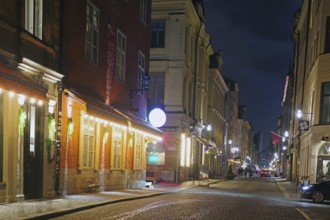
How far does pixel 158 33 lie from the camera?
3722 cm

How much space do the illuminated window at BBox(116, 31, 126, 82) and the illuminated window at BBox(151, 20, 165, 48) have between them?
1301cm

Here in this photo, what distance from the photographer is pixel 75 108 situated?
17359 mm

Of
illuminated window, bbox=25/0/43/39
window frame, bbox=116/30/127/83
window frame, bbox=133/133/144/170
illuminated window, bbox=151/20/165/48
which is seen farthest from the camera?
illuminated window, bbox=151/20/165/48

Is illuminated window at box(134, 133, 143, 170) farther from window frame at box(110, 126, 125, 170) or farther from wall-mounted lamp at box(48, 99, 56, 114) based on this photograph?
wall-mounted lamp at box(48, 99, 56, 114)

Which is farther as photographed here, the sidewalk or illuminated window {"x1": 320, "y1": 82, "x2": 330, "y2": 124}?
illuminated window {"x1": 320, "y1": 82, "x2": 330, "y2": 124}

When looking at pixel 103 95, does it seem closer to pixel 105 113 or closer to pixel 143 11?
pixel 105 113

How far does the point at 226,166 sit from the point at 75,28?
63327 mm

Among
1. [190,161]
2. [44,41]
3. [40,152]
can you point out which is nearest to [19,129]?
[40,152]

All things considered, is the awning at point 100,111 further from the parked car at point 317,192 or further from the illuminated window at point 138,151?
the parked car at point 317,192

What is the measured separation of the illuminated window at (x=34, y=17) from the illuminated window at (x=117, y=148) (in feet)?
26.2

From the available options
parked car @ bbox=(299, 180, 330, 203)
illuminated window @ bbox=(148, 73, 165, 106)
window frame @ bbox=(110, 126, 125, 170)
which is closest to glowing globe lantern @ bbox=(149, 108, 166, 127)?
illuminated window @ bbox=(148, 73, 165, 106)

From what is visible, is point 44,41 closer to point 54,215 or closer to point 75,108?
point 75,108

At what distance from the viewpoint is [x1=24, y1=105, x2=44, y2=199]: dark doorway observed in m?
14.5

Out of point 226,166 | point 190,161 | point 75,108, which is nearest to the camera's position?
point 75,108
